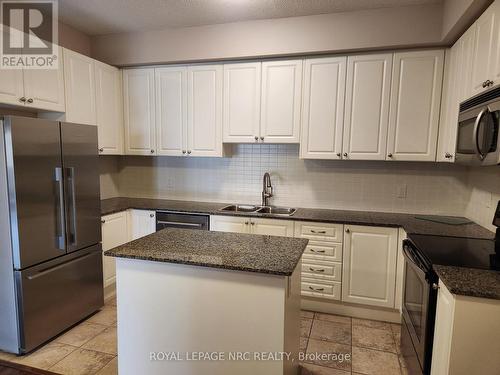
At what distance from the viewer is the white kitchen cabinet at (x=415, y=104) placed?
2607 mm

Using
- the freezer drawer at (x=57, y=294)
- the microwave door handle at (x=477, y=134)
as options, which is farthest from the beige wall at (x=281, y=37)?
the freezer drawer at (x=57, y=294)

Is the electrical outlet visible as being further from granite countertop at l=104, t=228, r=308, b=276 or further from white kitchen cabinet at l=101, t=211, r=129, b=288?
white kitchen cabinet at l=101, t=211, r=129, b=288

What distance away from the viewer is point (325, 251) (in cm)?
278

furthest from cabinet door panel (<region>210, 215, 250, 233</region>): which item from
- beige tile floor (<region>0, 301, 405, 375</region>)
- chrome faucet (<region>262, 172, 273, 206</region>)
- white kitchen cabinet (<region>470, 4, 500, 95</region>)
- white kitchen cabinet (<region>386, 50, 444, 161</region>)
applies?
white kitchen cabinet (<region>470, 4, 500, 95</region>)

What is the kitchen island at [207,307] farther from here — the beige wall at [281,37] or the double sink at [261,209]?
the beige wall at [281,37]

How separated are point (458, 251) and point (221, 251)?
4.48 ft

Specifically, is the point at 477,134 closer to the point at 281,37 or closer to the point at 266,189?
the point at 281,37

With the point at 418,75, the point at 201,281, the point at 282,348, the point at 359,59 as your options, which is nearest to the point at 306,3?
the point at 359,59

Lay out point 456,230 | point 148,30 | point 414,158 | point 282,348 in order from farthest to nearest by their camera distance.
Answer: point 148,30, point 414,158, point 456,230, point 282,348

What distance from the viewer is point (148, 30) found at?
316 centimetres

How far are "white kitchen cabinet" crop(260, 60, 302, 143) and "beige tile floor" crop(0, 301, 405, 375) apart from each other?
173cm

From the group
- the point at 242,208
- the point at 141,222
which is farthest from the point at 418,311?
the point at 141,222

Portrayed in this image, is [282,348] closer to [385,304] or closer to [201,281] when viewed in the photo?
[201,281]

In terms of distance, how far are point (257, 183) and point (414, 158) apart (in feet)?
5.12
